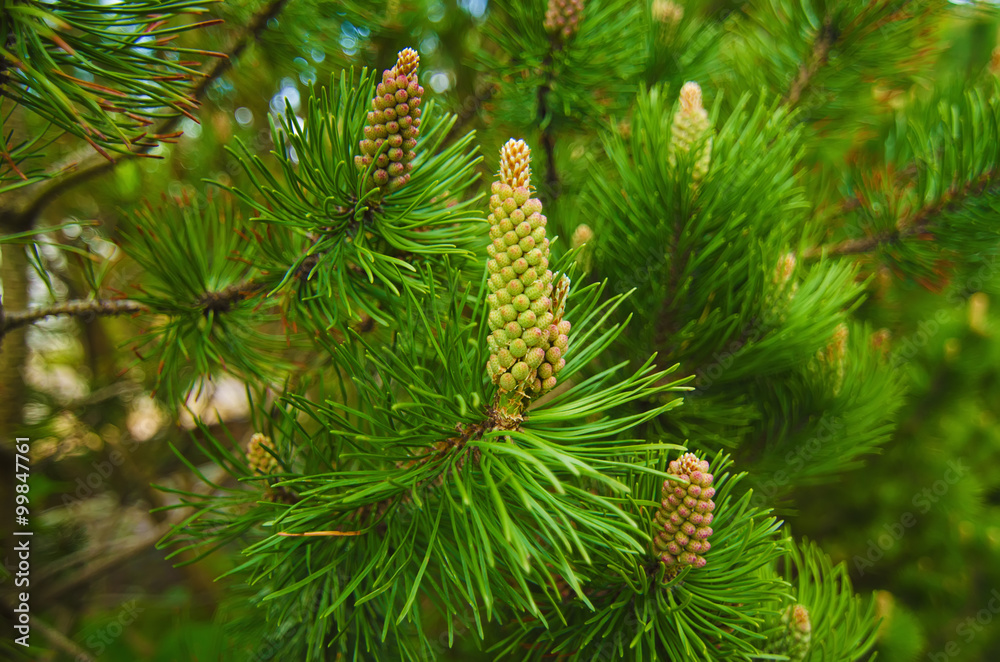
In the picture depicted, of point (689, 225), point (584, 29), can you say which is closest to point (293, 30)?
point (584, 29)

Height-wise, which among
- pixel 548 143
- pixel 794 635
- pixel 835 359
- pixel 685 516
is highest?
pixel 548 143

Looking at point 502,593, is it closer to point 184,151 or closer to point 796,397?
point 796,397

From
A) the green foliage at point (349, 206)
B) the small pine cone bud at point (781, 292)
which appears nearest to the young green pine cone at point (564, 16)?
the green foliage at point (349, 206)

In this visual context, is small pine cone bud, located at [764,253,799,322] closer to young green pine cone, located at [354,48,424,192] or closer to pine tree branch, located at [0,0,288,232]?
young green pine cone, located at [354,48,424,192]

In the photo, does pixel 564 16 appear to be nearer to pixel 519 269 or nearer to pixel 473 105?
pixel 473 105

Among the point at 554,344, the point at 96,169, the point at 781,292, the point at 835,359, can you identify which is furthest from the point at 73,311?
the point at 835,359

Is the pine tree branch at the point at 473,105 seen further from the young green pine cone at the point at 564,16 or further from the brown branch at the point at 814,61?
the brown branch at the point at 814,61

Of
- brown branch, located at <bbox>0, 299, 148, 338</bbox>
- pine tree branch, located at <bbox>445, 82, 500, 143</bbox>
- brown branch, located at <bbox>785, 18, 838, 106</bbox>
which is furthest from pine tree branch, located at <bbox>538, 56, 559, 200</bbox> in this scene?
brown branch, located at <bbox>0, 299, 148, 338</bbox>
